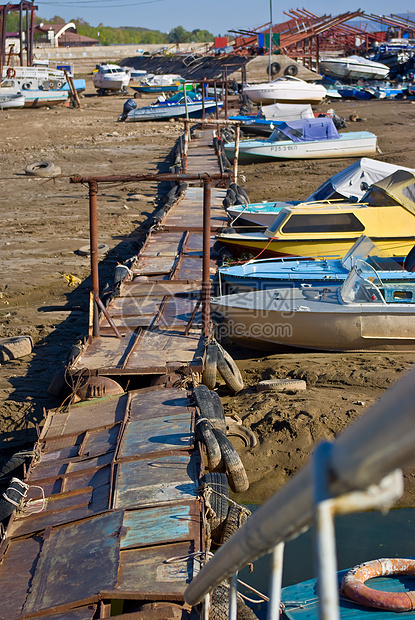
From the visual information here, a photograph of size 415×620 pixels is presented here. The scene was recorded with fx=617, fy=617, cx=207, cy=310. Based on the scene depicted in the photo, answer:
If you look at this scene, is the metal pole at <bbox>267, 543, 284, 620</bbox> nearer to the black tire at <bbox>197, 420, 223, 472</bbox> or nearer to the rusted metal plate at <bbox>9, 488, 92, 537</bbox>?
the rusted metal plate at <bbox>9, 488, 92, 537</bbox>

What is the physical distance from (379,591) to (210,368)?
4.19m

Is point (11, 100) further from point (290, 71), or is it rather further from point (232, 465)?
point (232, 465)

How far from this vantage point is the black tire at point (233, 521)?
18.0 feet

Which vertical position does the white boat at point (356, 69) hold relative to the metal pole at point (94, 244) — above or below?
above

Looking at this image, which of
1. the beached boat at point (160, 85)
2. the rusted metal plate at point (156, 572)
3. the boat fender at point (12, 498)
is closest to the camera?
the rusted metal plate at point (156, 572)

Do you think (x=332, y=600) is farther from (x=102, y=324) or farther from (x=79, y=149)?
(x=79, y=149)

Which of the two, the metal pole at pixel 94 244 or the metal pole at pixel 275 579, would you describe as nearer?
the metal pole at pixel 275 579

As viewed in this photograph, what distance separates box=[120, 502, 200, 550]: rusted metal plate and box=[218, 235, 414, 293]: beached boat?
616cm

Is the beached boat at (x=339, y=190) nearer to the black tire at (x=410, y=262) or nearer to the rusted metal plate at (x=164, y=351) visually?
the black tire at (x=410, y=262)

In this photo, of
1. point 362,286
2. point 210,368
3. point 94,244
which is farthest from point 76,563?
point 362,286

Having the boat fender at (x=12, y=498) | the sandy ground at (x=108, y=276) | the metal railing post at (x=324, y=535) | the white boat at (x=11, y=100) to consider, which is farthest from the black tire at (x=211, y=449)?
the white boat at (x=11, y=100)

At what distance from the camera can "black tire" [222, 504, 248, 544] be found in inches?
216

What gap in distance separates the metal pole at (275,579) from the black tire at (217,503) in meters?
3.90

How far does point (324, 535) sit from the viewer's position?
1068 mm
